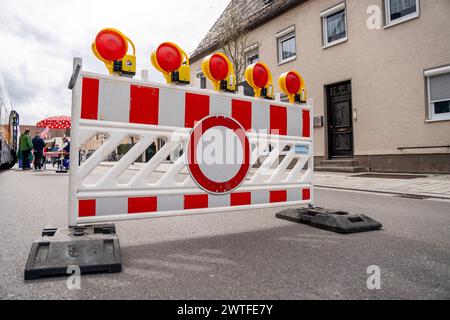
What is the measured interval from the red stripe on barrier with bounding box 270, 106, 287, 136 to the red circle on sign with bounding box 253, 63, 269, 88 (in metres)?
0.24

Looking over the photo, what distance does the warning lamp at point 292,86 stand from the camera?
3.42 m

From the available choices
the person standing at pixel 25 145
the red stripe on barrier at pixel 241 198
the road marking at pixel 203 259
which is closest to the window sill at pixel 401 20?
the red stripe on barrier at pixel 241 198

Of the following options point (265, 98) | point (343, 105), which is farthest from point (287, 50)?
point (265, 98)

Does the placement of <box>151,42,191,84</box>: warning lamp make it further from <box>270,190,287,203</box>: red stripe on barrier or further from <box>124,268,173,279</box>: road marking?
<box>124,268,173,279</box>: road marking

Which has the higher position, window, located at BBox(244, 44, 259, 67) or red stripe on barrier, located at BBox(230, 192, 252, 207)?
window, located at BBox(244, 44, 259, 67)

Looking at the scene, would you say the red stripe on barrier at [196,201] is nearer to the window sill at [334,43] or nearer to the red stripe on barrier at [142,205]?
the red stripe on barrier at [142,205]

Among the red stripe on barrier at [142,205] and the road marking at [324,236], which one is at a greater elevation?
the red stripe on barrier at [142,205]

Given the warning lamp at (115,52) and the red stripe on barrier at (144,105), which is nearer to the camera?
the warning lamp at (115,52)

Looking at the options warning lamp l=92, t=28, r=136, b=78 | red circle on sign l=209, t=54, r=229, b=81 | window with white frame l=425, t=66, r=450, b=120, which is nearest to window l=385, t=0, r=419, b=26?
window with white frame l=425, t=66, r=450, b=120

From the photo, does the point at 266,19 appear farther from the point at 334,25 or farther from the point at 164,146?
the point at 164,146

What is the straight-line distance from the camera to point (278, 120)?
3.27 meters

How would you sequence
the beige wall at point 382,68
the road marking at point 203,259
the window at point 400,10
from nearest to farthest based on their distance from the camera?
the road marking at point 203,259 → the beige wall at point 382,68 → the window at point 400,10

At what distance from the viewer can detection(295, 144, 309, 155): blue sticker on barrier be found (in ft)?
11.3

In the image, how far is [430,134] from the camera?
9.80 metres
